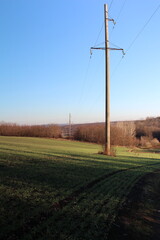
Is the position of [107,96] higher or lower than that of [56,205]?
higher

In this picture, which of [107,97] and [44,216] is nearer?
[44,216]

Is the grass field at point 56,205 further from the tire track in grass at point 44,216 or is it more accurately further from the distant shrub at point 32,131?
the distant shrub at point 32,131

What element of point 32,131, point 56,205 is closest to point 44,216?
point 56,205

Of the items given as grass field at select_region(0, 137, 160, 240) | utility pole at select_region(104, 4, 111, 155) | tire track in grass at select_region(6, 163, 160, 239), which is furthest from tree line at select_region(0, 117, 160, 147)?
tire track in grass at select_region(6, 163, 160, 239)

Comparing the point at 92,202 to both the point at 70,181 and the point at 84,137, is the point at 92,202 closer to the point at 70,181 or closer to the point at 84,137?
the point at 70,181

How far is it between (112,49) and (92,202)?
1642cm

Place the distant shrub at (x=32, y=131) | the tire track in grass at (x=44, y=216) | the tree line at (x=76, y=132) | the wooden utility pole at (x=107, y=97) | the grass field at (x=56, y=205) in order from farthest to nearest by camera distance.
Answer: the distant shrub at (x=32, y=131), the tree line at (x=76, y=132), the wooden utility pole at (x=107, y=97), the grass field at (x=56, y=205), the tire track in grass at (x=44, y=216)

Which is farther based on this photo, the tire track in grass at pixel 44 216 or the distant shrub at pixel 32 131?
the distant shrub at pixel 32 131

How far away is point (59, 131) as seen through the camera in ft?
217

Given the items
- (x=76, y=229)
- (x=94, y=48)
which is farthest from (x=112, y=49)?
(x=76, y=229)

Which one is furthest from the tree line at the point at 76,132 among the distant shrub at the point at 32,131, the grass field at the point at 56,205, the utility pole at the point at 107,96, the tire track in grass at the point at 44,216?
the tire track in grass at the point at 44,216

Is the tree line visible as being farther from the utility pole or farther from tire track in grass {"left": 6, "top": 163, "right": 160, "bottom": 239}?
tire track in grass {"left": 6, "top": 163, "right": 160, "bottom": 239}

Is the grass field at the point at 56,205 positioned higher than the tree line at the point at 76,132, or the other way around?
the tree line at the point at 76,132

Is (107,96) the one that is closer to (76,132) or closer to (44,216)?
(44,216)
